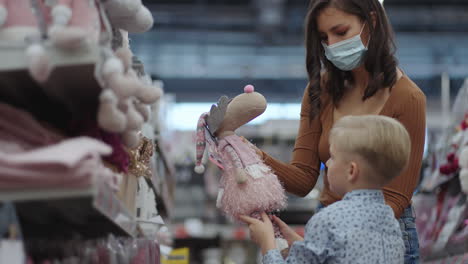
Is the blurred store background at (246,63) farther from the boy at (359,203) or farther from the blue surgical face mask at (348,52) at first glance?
the boy at (359,203)

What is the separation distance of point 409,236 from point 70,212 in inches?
45.8

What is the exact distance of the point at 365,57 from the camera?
2357 mm

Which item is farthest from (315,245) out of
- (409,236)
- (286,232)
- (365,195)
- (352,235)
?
(409,236)

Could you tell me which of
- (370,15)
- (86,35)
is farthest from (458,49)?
(86,35)

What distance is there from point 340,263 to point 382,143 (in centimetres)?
34

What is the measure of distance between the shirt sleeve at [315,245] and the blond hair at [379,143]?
7.9 inches

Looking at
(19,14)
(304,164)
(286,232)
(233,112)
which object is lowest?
(286,232)

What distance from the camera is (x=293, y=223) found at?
21.7 feet

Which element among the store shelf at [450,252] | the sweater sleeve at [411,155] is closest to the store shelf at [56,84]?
the sweater sleeve at [411,155]

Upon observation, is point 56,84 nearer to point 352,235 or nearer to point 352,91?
point 352,235

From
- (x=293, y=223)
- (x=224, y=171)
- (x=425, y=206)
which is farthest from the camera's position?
(x=293, y=223)

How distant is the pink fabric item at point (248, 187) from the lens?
2.17 m

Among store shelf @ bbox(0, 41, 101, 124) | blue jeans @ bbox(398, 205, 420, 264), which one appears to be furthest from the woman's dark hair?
store shelf @ bbox(0, 41, 101, 124)

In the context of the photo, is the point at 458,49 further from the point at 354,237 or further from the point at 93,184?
the point at 93,184
